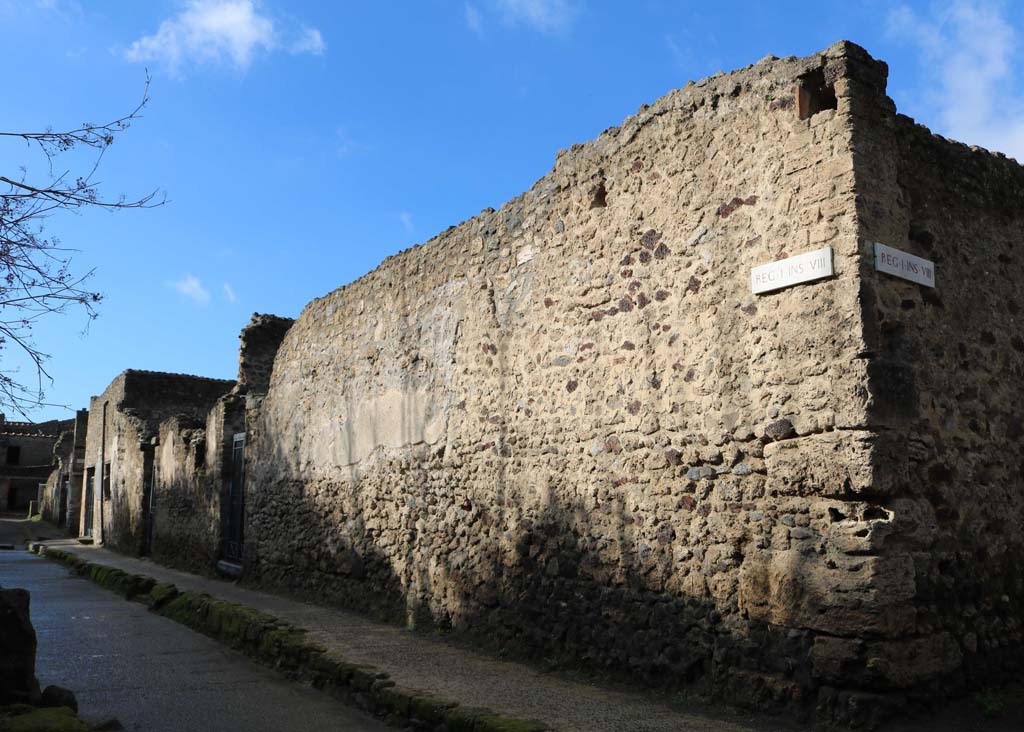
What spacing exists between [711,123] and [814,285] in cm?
131

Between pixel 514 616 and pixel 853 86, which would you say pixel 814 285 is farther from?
pixel 514 616

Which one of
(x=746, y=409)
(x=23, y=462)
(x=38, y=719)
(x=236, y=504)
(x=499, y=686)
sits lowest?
(x=499, y=686)

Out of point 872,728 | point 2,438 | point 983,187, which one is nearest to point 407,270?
point 983,187

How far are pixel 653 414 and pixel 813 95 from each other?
2.04 meters

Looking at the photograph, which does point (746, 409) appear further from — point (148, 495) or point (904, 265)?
point (148, 495)

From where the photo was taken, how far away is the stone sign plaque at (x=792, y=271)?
180 inches

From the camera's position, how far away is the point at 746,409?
4.85 m

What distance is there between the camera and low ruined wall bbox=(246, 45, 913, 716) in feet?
14.7

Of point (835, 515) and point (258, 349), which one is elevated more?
point (258, 349)

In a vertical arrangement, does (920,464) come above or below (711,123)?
below

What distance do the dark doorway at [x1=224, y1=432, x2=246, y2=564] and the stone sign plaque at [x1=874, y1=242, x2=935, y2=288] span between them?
9055 millimetres

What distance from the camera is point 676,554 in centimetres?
517

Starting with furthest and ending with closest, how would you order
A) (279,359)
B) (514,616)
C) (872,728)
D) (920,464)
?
(279,359) → (514,616) → (920,464) → (872,728)

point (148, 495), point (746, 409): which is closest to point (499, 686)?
point (746, 409)
